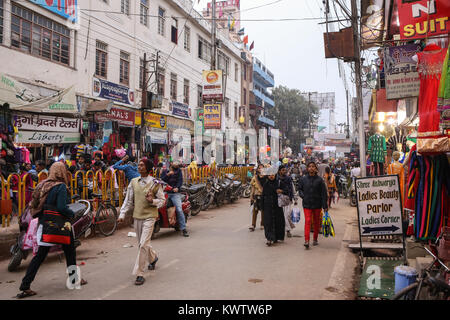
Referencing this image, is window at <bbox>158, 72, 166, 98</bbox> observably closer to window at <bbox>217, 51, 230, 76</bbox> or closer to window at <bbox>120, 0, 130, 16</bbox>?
window at <bbox>120, 0, 130, 16</bbox>

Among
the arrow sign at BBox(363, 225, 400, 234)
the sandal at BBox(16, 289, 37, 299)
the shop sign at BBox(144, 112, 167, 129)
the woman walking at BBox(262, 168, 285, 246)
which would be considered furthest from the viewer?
the shop sign at BBox(144, 112, 167, 129)

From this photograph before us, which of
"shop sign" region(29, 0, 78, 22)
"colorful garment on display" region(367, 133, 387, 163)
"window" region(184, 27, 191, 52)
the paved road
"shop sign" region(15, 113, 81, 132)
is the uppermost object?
"window" region(184, 27, 191, 52)

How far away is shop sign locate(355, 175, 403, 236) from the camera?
567 centimetres

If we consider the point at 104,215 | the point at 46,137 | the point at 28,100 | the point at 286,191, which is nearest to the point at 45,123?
the point at 46,137

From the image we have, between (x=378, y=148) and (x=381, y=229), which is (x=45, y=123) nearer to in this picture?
(x=381, y=229)

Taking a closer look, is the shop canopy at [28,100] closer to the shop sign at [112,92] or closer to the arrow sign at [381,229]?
the shop sign at [112,92]

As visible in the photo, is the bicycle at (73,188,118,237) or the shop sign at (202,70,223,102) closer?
the bicycle at (73,188,118,237)

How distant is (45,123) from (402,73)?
34.2 ft

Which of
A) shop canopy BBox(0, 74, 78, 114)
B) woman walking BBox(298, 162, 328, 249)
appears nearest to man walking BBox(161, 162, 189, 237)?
woman walking BBox(298, 162, 328, 249)

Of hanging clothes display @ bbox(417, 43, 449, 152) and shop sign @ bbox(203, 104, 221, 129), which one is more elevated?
shop sign @ bbox(203, 104, 221, 129)

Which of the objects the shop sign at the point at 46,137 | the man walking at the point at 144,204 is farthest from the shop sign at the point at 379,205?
the shop sign at the point at 46,137

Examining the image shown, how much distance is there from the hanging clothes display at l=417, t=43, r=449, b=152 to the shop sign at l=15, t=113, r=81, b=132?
10.7 metres

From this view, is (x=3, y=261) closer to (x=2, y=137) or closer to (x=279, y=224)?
(x=2, y=137)

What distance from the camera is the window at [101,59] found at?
16438 mm
